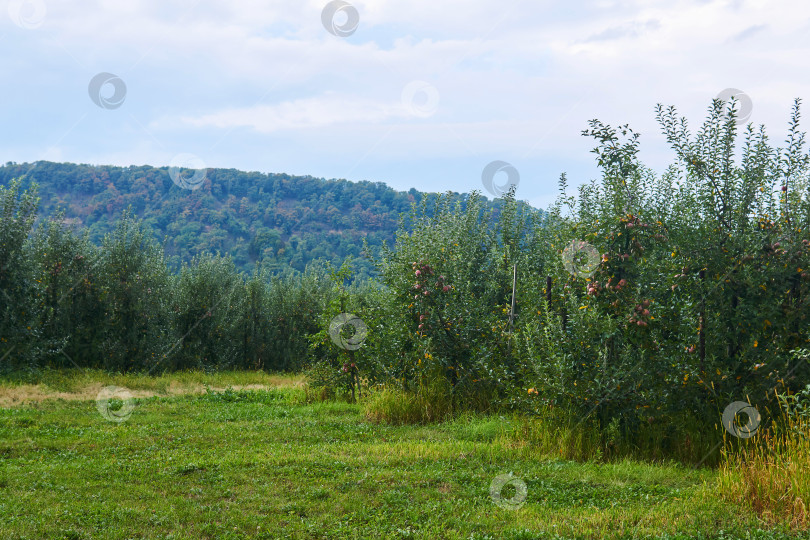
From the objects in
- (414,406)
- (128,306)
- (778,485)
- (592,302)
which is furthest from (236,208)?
(778,485)

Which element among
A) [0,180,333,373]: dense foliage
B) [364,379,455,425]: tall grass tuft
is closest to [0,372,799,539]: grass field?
[364,379,455,425]: tall grass tuft

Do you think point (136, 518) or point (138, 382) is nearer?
point (136, 518)

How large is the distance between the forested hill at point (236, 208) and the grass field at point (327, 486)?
38327 millimetres

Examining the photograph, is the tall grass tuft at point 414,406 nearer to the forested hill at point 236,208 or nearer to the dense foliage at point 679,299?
the dense foliage at point 679,299

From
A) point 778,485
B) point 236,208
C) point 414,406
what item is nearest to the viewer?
point 778,485

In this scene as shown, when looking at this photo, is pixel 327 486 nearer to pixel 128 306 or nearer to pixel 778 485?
pixel 778 485

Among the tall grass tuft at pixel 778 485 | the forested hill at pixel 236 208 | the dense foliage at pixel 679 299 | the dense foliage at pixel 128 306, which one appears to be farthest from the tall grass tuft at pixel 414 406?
the forested hill at pixel 236 208

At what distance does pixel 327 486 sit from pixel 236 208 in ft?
197

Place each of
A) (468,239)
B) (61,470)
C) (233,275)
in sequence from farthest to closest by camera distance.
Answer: (233,275), (468,239), (61,470)

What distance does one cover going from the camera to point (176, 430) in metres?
10.9

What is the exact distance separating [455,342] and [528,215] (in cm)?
929

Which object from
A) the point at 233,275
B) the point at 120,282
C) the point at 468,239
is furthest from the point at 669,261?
the point at 233,275

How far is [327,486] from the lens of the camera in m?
7.11

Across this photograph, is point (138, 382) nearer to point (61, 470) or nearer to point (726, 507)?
point (61, 470)
